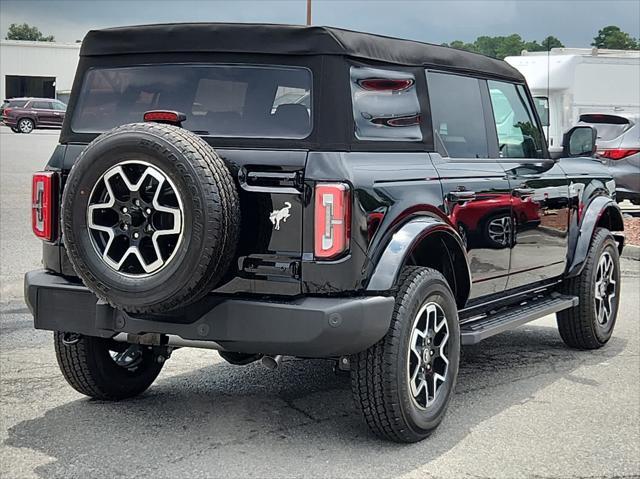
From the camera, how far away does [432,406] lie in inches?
195

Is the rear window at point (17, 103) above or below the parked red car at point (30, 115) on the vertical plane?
above

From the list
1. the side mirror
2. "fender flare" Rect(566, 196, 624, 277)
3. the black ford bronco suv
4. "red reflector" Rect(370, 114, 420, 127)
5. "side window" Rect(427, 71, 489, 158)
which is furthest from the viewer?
the side mirror

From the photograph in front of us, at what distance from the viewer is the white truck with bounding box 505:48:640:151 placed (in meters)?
22.7

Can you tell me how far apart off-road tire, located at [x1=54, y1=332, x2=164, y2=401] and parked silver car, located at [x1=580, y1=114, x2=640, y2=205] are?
1069cm

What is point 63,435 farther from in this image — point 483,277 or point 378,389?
point 483,277

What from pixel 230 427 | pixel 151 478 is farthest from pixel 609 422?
pixel 151 478

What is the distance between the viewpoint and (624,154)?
1490 centimetres

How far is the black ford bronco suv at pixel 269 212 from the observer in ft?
14.2

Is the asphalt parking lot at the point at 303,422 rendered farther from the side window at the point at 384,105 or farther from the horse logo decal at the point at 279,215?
the side window at the point at 384,105

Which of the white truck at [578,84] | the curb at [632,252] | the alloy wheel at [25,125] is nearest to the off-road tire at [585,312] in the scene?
the curb at [632,252]

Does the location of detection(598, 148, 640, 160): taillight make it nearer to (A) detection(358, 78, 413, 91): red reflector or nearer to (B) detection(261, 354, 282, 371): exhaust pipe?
(A) detection(358, 78, 413, 91): red reflector

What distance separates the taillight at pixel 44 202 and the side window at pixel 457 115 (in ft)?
6.66

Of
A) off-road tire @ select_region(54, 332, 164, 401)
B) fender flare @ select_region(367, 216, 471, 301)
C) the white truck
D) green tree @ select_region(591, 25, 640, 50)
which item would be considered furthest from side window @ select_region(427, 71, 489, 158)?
green tree @ select_region(591, 25, 640, 50)

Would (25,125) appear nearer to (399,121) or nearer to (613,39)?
(399,121)
